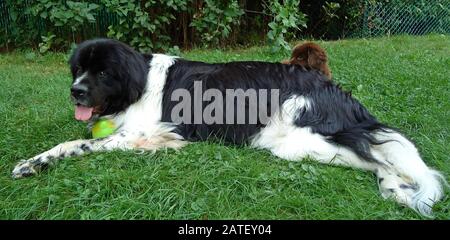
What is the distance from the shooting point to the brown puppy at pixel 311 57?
4.95 meters

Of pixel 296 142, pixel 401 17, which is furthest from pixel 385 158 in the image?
pixel 401 17

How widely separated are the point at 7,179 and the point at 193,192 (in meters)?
1.35

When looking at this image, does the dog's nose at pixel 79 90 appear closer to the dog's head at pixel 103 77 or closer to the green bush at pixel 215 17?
the dog's head at pixel 103 77

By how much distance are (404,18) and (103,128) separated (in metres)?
9.68

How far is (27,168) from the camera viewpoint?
11.5 feet

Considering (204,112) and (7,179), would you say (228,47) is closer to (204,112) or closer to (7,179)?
(204,112)

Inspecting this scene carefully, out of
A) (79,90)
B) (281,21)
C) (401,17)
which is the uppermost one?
(281,21)

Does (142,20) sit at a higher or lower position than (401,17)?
higher

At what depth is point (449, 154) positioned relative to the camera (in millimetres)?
3838

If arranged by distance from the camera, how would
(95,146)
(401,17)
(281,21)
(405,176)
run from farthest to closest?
1. (401,17)
2. (281,21)
3. (95,146)
4. (405,176)

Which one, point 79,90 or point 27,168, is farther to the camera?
point 79,90

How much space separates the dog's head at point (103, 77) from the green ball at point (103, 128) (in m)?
0.11

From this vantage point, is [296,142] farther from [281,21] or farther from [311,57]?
[281,21]

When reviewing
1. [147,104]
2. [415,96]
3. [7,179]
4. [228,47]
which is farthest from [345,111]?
[228,47]
